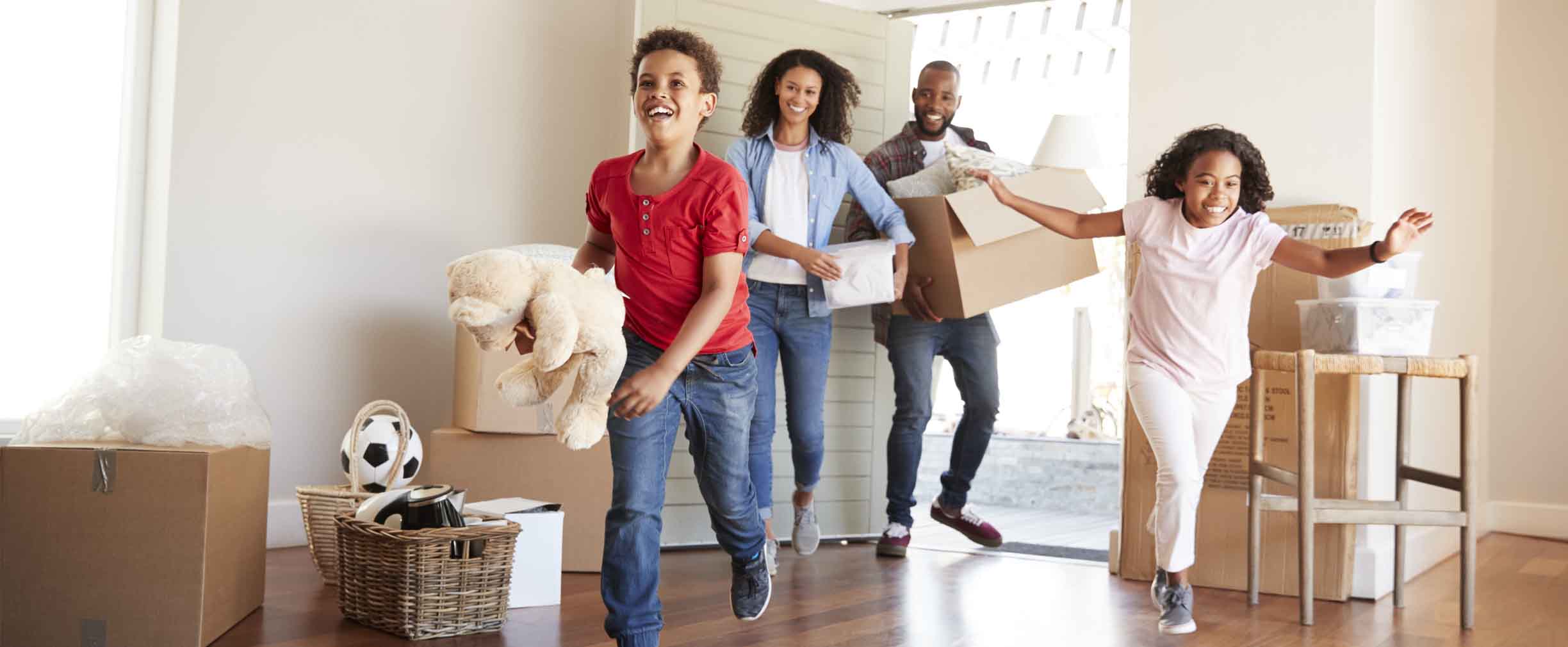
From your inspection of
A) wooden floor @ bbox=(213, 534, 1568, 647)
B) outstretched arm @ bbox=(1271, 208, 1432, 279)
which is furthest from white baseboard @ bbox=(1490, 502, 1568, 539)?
outstretched arm @ bbox=(1271, 208, 1432, 279)

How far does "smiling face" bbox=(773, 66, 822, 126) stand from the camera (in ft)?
10.1

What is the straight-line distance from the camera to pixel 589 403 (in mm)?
→ 1701

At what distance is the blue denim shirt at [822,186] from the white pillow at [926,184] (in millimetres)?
111

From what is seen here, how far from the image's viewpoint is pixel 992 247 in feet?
10.4

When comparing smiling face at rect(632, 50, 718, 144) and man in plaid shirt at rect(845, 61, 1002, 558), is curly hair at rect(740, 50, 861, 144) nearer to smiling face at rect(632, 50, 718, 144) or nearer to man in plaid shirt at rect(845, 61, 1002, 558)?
man in plaid shirt at rect(845, 61, 1002, 558)

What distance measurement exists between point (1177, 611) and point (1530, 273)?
2825 millimetres

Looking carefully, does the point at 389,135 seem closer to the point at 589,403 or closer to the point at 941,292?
the point at 941,292

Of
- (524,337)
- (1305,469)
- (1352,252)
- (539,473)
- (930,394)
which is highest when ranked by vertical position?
(1352,252)

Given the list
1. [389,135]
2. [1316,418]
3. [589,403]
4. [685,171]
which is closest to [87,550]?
[589,403]

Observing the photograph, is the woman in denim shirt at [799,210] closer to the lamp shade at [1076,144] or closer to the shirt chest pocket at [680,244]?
the shirt chest pocket at [680,244]

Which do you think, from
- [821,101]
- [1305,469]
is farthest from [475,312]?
[1305,469]

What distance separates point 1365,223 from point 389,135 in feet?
8.55

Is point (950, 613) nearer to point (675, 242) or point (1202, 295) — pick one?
point (1202, 295)

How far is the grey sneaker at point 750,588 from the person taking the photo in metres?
2.17
